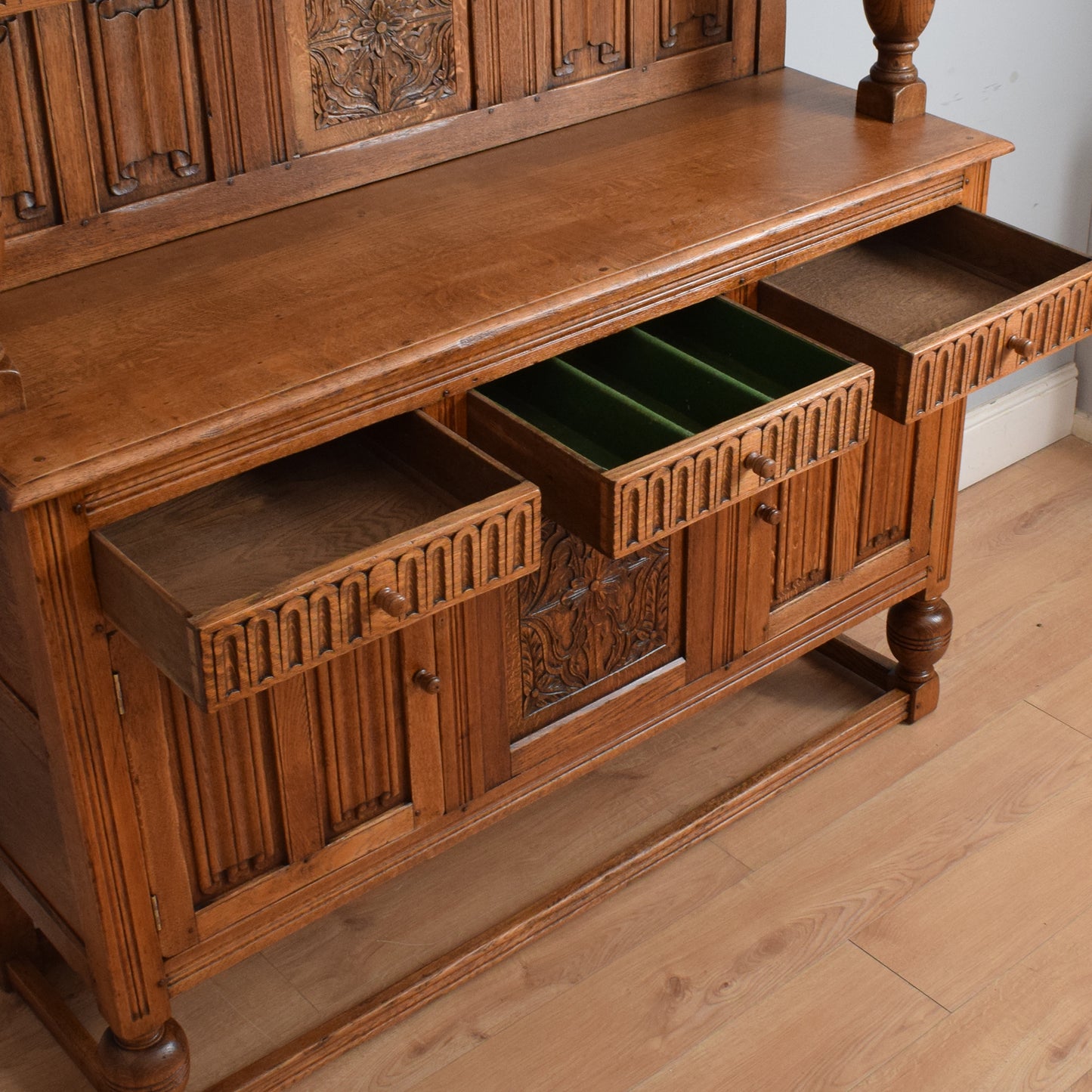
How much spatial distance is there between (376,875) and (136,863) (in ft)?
1.18

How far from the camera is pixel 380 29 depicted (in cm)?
207

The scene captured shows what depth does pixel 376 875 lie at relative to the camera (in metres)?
2.07

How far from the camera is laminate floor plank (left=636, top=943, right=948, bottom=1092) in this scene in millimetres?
2125

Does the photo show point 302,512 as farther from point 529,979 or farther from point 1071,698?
point 1071,698

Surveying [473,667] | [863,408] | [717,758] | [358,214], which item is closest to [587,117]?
[358,214]

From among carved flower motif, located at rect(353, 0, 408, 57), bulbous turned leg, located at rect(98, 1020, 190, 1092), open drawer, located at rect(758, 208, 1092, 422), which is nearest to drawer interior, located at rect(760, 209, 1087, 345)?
open drawer, located at rect(758, 208, 1092, 422)

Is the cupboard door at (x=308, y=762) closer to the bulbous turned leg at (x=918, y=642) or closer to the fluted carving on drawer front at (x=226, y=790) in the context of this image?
the fluted carving on drawer front at (x=226, y=790)

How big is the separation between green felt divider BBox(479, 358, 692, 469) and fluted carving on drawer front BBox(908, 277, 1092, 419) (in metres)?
0.35

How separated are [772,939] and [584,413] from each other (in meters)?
0.89

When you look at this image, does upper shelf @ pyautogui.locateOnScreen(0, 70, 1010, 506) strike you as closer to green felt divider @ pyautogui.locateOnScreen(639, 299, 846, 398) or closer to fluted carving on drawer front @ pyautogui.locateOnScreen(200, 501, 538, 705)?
green felt divider @ pyautogui.locateOnScreen(639, 299, 846, 398)

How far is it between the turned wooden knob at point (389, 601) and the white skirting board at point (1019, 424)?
6.64ft

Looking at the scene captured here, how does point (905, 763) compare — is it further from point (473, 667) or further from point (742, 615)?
point (473, 667)

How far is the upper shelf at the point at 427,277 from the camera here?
1.64 metres

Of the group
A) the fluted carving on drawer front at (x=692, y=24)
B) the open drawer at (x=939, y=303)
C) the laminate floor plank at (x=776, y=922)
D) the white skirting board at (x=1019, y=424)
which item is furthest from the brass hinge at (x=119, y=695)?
the white skirting board at (x=1019, y=424)
